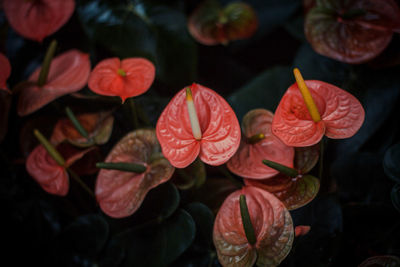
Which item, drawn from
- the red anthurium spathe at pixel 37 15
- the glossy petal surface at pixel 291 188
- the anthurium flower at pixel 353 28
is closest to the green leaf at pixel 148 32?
the red anthurium spathe at pixel 37 15

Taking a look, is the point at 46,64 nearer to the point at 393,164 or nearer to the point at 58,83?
the point at 58,83

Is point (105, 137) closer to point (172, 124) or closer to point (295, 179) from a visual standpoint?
point (172, 124)

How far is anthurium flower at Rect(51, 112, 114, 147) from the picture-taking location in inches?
28.6

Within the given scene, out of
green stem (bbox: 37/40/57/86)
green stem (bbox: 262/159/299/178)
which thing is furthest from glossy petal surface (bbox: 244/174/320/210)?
green stem (bbox: 37/40/57/86)

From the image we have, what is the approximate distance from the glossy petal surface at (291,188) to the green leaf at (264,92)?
259 mm

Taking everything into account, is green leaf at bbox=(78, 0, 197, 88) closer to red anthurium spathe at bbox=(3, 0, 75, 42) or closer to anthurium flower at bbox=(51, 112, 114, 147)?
red anthurium spathe at bbox=(3, 0, 75, 42)

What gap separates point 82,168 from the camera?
0.75 meters

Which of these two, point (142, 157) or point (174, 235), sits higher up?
point (142, 157)

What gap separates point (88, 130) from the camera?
0.77m

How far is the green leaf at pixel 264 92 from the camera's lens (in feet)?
2.79

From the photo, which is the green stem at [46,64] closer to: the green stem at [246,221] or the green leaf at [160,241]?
the green leaf at [160,241]

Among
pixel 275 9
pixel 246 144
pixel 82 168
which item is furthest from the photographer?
pixel 275 9

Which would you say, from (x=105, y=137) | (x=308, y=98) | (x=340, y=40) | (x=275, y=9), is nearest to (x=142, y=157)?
(x=105, y=137)

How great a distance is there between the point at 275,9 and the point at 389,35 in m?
0.50
